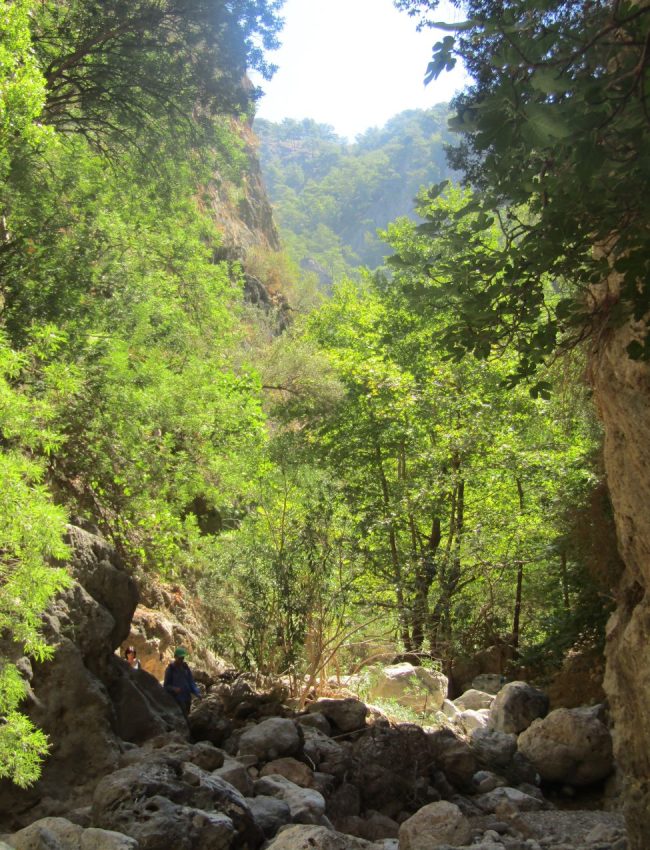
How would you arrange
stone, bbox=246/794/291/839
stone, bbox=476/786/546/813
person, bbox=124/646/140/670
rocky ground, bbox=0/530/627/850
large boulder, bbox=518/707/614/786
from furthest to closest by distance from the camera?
person, bbox=124/646/140/670, large boulder, bbox=518/707/614/786, stone, bbox=476/786/546/813, stone, bbox=246/794/291/839, rocky ground, bbox=0/530/627/850

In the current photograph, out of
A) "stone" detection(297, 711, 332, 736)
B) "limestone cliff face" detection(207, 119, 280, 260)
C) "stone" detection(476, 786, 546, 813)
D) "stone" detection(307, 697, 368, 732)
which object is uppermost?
"limestone cliff face" detection(207, 119, 280, 260)

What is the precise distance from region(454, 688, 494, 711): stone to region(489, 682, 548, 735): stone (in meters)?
1.98

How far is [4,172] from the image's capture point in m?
10.3

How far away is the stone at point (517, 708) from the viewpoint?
40.3 ft

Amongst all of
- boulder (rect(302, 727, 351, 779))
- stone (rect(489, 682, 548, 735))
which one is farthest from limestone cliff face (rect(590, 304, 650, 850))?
stone (rect(489, 682, 548, 735))

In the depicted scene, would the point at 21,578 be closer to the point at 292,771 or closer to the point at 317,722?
the point at 292,771

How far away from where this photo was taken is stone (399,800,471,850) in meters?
7.42

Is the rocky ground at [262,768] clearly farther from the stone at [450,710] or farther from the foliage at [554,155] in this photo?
the foliage at [554,155]

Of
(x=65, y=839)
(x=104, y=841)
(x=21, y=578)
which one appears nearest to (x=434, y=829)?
(x=104, y=841)

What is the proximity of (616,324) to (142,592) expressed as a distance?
1171 cm

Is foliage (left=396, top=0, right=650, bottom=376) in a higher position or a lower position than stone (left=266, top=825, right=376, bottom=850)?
higher

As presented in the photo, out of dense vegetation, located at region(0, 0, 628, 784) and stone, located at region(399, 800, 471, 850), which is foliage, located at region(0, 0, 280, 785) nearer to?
dense vegetation, located at region(0, 0, 628, 784)

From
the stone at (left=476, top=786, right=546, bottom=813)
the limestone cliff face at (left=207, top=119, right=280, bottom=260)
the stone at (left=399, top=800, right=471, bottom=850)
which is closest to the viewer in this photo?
the stone at (left=399, top=800, right=471, bottom=850)

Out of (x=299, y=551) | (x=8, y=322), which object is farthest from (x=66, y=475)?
(x=299, y=551)
